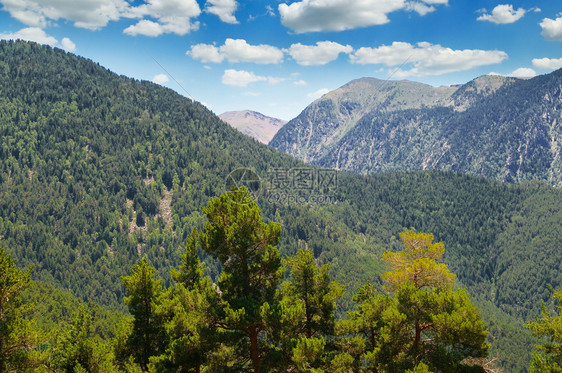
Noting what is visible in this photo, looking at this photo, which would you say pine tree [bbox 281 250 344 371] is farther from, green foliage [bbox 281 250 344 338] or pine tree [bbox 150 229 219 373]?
pine tree [bbox 150 229 219 373]

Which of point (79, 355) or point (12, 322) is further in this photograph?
Result: point (79, 355)

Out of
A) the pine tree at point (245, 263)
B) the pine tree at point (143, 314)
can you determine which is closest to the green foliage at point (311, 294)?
the pine tree at point (245, 263)

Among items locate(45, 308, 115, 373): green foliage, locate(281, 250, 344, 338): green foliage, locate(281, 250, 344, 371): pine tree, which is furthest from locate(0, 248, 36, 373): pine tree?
locate(281, 250, 344, 338): green foliage

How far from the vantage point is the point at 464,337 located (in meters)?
25.8

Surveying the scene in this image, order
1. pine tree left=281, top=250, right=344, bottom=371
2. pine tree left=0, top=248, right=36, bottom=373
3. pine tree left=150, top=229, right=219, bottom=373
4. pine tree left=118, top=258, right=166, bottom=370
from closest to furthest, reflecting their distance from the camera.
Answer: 1. pine tree left=0, top=248, right=36, bottom=373
2. pine tree left=150, top=229, right=219, bottom=373
3. pine tree left=281, top=250, right=344, bottom=371
4. pine tree left=118, top=258, right=166, bottom=370

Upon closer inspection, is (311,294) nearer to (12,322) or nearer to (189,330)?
(189,330)

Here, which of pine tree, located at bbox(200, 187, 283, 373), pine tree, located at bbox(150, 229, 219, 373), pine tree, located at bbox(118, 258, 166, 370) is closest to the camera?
pine tree, located at bbox(200, 187, 283, 373)

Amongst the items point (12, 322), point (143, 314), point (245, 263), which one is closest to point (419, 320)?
point (245, 263)

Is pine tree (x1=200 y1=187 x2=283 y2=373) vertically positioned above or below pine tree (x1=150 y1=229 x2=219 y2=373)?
above

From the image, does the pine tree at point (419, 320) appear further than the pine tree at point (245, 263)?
No

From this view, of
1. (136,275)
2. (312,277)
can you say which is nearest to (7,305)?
(136,275)

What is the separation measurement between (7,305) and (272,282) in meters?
17.5

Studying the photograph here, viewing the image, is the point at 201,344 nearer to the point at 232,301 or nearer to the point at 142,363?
the point at 232,301

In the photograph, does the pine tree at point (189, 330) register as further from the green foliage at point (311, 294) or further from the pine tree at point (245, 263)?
the green foliage at point (311, 294)
